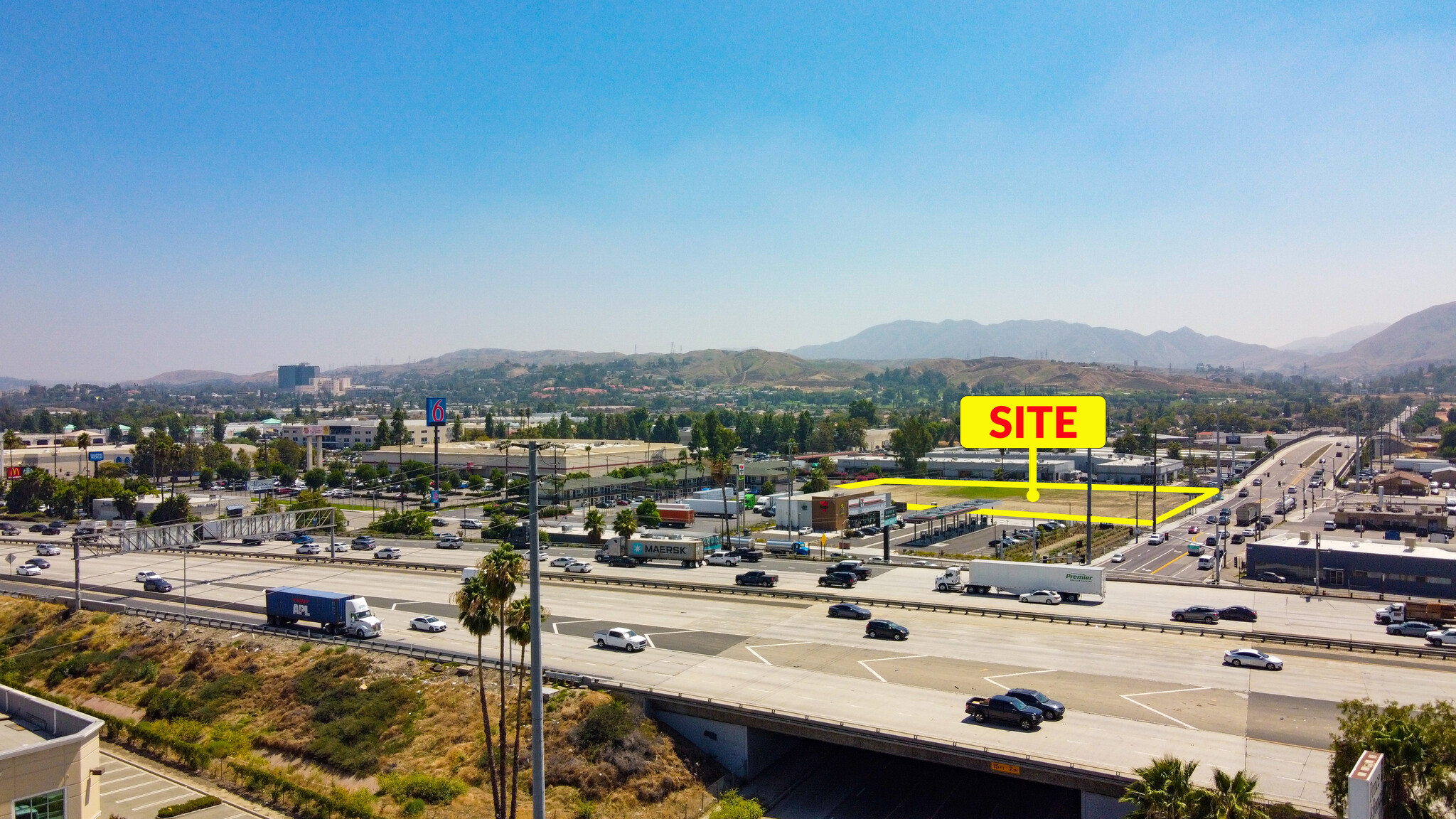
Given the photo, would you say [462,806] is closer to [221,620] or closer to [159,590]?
[221,620]

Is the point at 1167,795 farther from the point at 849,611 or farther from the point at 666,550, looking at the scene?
the point at 666,550

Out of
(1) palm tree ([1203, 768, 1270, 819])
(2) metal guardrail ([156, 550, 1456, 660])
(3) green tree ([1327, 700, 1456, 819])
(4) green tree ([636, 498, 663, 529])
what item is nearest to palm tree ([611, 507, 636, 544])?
(2) metal guardrail ([156, 550, 1456, 660])

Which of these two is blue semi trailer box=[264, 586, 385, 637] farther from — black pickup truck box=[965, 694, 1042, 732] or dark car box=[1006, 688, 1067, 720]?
dark car box=[1006, 688, 1067, 720]

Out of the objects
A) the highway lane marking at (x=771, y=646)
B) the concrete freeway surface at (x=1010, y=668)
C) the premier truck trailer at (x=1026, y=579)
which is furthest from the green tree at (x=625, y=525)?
the highway lane marking at (x=771, y=646)

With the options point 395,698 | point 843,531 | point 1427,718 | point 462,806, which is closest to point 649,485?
point 843,531

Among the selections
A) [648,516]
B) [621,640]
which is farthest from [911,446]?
[621,640]

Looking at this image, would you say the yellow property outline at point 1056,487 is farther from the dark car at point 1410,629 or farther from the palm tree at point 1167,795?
the palm tree at point 1167,795
